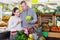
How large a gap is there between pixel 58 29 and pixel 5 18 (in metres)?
0.58

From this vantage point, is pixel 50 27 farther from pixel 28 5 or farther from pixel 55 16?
pixel 28 5

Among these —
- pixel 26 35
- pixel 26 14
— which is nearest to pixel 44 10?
pixel 26 14

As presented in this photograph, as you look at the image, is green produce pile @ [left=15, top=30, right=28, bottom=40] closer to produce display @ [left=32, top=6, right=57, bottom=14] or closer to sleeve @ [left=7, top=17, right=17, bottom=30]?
sleeve @ [left=7, top=17, right=17, bottom=30]

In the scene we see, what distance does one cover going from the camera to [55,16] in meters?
1.79

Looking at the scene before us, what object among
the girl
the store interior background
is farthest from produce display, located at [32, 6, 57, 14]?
the girl

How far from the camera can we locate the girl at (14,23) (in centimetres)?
189

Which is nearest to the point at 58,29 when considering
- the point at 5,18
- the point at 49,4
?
the point at 49,4

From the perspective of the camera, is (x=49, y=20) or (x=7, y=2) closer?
(x=49, y=20)

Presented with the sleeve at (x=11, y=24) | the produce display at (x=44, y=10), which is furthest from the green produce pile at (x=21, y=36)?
the produce display at (x=44, y=10)

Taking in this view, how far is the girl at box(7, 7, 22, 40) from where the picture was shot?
6.20 feet

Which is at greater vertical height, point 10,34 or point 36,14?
point 36,14

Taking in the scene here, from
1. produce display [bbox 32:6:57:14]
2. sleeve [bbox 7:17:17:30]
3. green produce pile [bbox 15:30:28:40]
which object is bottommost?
green produce pile [bbox 15:30:28:40]

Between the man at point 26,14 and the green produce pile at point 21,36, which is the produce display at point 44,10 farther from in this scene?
the green produce pile at point 21,36

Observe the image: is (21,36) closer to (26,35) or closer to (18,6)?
(26,35)
